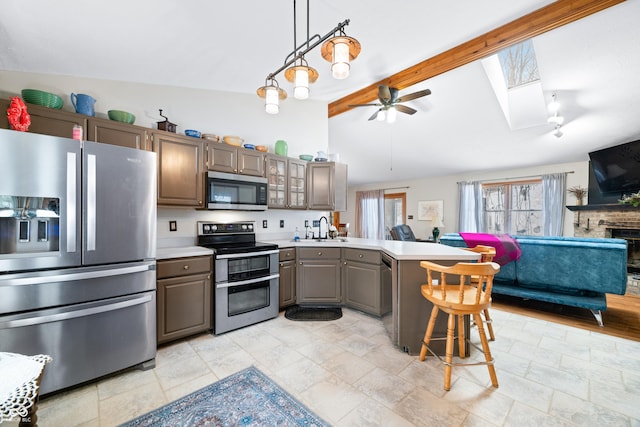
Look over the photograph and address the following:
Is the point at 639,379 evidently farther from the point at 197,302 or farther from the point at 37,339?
the point at 37,339

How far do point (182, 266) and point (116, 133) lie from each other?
132cm

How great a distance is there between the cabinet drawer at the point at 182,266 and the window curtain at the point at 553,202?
6915 millimetres

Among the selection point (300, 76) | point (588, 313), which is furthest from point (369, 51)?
point (588, 313)

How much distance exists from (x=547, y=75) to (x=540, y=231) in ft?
12.2

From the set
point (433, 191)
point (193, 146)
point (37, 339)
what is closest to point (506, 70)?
point (433, 191)

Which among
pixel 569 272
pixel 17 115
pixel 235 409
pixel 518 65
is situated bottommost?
pixel 235 409

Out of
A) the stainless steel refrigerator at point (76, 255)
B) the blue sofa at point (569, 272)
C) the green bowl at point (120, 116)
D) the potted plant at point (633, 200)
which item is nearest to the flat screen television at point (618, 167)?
the potted plant at point (633, 200)

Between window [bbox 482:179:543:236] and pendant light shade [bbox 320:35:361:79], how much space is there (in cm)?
651

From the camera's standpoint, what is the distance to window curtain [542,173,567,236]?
564 cm

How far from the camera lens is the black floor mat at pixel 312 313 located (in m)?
3.06

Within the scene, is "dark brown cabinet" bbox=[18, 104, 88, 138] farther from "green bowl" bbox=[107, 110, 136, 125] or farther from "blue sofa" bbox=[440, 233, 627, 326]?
"blue sofa" bbox=[440, 233, 627, 326]

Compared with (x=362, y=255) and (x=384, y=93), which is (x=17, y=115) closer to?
(x=362, y=255)

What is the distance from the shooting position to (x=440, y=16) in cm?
240

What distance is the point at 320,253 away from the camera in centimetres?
329
